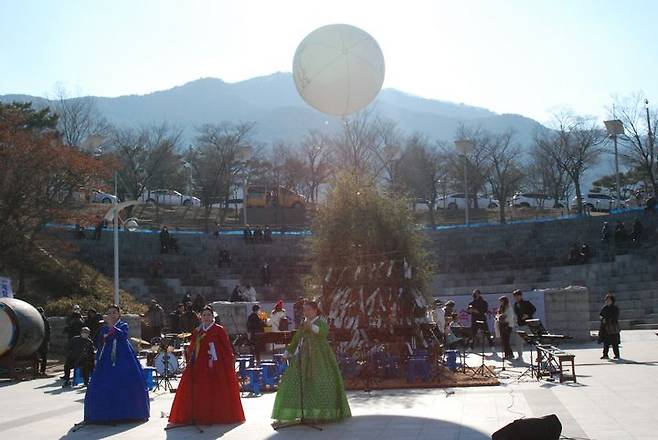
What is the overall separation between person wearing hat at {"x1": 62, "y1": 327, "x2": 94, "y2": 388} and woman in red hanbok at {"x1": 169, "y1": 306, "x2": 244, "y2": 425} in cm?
683

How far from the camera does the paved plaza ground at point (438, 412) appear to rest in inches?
360

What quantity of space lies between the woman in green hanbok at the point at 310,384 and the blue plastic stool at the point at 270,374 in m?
4.79

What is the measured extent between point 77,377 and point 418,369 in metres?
7.52

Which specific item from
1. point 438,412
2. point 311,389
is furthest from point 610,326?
point 311,389

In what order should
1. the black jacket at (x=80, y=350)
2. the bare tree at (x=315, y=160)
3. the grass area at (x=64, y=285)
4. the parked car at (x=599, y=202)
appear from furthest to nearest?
the bare tree at (x=315, y=160), the parked car at (x=599, y=202), the grass area at (x=64, y=285), the black jacket at (x=80, y=350)

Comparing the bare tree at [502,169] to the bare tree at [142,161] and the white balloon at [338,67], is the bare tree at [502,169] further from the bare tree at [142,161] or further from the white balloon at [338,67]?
the white balloon at [338,67]

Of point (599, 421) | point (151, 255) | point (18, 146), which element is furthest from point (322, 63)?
point (151, 255)

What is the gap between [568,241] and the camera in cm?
3922

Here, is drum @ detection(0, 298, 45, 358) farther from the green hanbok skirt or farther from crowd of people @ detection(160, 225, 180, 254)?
crowd of people @ detection(160, 225, 180, 254)

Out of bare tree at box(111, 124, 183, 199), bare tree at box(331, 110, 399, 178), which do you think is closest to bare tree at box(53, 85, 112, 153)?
bare tree at box(111, 124, 183, 199)

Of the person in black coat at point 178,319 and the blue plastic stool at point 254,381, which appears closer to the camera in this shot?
the blue plastic stool at point 254,381

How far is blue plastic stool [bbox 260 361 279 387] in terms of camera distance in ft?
48.8

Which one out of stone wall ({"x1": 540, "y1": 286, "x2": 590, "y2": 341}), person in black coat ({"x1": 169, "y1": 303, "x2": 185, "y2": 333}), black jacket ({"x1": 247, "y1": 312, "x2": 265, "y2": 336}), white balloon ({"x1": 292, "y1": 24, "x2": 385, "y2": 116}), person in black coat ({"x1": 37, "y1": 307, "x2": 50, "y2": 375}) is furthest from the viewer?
person in black coat ({"x1": 169, "y1": 303, "x2": 185, "y2": 333})

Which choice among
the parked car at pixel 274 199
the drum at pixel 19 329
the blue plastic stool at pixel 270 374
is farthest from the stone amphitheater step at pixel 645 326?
the parked car at pixel 274 199
